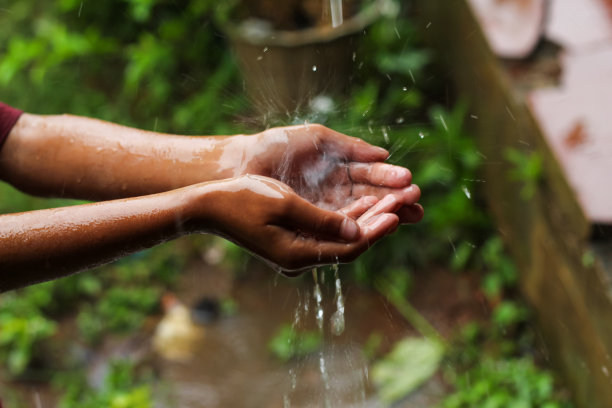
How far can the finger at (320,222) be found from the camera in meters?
1.62

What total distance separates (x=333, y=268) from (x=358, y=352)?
510mm

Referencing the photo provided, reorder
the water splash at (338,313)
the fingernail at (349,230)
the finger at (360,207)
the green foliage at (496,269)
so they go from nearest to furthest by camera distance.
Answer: the fingernail at (349,230) < the finger at (360,207) < the green foliage at (496,269) < the water splash at (338,313)

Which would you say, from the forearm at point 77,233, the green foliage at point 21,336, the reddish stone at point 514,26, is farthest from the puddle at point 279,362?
the forearm at point 77,233

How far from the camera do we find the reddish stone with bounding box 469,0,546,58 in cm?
299

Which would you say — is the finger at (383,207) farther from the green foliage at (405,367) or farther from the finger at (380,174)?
the green foliage at (405,367)

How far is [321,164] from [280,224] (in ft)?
1.59

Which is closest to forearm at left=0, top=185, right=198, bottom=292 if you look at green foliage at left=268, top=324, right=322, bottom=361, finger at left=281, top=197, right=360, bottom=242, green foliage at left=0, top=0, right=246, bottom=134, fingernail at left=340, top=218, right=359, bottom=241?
finger at left=281, top=197, right=360, bottom=242

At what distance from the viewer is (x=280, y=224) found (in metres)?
1.65

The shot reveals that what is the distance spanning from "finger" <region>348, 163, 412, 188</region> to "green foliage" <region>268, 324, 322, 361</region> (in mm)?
1529

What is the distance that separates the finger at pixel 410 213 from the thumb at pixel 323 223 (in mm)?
294

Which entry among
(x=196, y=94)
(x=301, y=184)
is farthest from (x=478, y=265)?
(x=196, y=94)

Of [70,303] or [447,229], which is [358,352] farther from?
[70,303]

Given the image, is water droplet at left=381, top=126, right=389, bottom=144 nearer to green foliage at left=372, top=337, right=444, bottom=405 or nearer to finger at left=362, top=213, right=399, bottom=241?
green foliage at left=372, top=337, right=444, bottom=405

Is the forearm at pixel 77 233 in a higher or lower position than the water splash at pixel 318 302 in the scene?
higher
